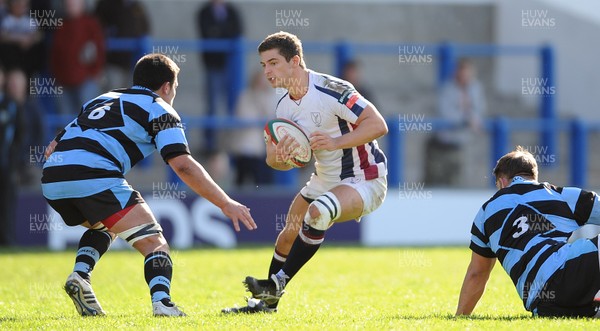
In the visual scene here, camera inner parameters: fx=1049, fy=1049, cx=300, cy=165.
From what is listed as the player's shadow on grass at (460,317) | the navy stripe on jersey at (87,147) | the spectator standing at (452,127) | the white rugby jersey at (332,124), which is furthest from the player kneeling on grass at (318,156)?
the spectator standing at (452,127)

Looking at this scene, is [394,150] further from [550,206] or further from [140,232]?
[140,232]

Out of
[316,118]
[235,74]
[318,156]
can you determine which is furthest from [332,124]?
[235,74]

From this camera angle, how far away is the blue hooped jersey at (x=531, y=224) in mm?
6328

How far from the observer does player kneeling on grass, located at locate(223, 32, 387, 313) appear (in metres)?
6.97

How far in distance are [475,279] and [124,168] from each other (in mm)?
2374

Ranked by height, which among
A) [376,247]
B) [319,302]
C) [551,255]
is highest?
[551,255]

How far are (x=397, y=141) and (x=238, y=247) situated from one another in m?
2.73

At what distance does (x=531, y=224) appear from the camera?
Result: 252 inches

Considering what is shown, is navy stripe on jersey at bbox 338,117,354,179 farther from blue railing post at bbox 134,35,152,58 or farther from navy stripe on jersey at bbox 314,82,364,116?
blue railing post at bbox 134,35,152,58

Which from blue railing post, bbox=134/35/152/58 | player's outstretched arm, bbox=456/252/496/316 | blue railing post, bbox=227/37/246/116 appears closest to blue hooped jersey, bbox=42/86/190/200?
player's outstretched arm, bbox=456/252/496/316

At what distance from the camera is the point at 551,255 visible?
20.5 feet

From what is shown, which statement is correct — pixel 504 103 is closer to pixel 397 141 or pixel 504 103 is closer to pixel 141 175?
pixel 397 141

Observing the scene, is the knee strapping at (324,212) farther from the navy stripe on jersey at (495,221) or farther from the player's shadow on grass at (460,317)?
the navy stripe on jersey at (495,221)

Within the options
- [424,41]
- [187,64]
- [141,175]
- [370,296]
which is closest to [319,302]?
[370,296]
